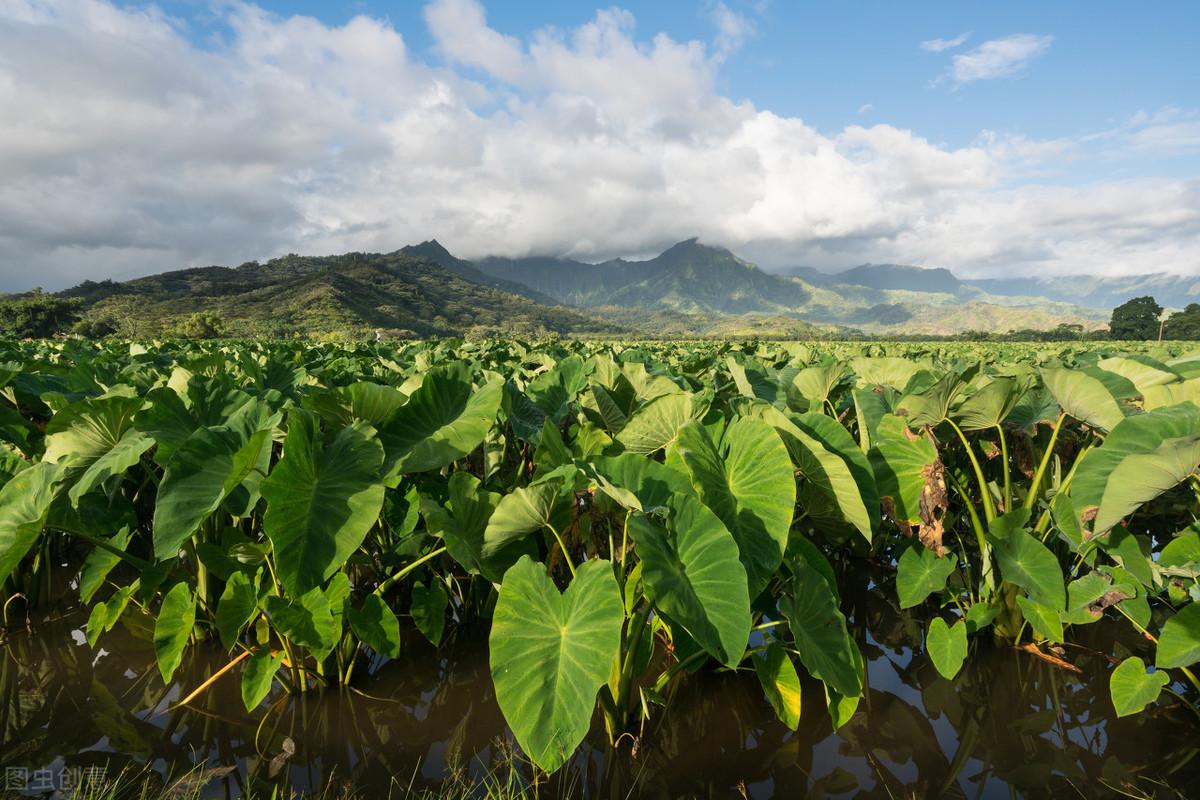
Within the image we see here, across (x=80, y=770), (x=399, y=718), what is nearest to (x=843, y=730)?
(x=399, y=718)

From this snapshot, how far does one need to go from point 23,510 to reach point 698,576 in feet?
6.09

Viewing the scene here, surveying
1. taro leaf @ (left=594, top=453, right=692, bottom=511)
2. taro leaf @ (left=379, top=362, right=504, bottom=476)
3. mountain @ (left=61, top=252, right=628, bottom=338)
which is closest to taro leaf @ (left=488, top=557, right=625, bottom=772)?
taro leaf @ (left=594, top=453, right=692, bottom=511)

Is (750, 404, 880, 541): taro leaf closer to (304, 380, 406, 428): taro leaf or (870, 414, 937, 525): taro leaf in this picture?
(870, 414, 937, 525): taro leaf

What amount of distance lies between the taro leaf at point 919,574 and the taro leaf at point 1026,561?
18cm

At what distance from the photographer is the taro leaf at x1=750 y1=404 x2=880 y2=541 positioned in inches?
67.2

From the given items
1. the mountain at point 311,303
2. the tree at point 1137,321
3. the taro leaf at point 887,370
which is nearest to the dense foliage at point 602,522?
the taro leaf at point 887,370

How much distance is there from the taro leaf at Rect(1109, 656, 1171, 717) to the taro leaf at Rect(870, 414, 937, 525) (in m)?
0.71

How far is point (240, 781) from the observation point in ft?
6.05

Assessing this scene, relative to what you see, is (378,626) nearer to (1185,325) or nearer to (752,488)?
(752,488)

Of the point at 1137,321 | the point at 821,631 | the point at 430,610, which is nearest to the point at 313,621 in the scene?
the point at 430,610

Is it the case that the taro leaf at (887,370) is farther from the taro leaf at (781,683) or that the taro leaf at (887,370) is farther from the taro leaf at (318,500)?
the taro leaf at (318,500)

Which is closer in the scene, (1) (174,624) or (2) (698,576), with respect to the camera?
(2) (698,576)

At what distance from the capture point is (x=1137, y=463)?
1.48 metres

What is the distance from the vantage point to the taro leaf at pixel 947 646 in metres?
2.08
